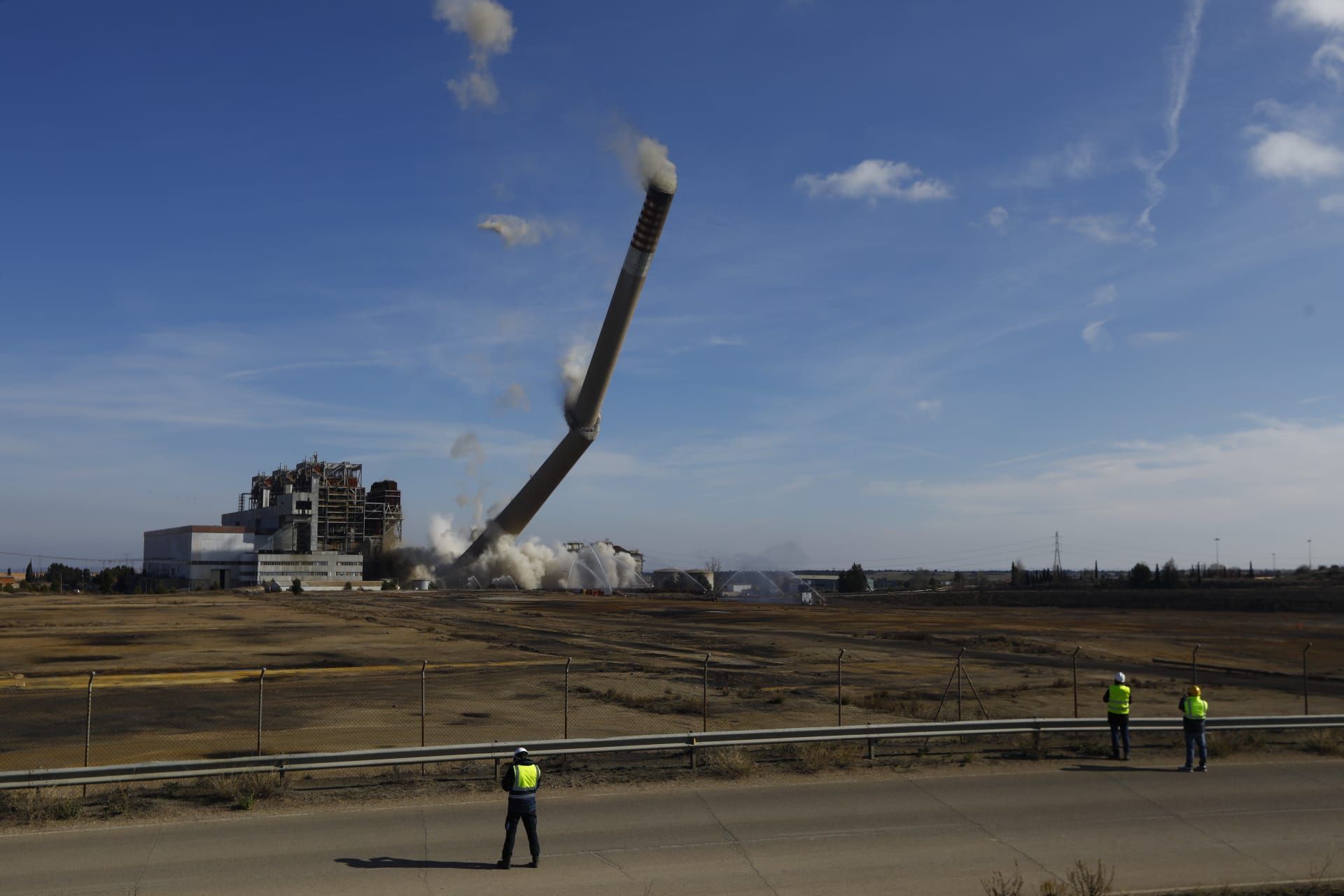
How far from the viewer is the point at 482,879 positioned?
11.3m

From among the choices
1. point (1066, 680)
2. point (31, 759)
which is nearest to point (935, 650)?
point (1066, 680)

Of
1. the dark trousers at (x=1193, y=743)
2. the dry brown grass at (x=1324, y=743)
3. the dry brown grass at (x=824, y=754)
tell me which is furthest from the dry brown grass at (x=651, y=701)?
the dry brown grass at (x=1324, y=743)

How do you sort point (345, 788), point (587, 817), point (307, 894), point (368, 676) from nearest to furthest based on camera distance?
point (307, 894)
point (587, 817)
point (345, 788)
point (368, 676)

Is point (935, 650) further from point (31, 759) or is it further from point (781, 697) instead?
point (31, 759)

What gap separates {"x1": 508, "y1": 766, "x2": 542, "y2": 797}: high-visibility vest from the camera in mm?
11773

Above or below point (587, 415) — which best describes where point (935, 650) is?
below

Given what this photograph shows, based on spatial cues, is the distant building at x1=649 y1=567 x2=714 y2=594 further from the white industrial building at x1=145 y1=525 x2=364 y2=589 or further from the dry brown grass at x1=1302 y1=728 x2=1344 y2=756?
the dry brown grass at x1=1302 y1=728 x2=1344 y2=756

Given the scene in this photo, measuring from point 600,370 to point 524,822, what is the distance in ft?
262

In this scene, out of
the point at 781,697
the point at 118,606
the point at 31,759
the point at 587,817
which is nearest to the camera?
the point at 587,817

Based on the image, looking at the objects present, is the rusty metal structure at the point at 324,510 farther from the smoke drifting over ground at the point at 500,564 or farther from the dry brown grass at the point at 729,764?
the dry brown grass at the point at 729,764

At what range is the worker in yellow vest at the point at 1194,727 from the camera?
54.9ft

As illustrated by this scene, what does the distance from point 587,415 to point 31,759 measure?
257 feet

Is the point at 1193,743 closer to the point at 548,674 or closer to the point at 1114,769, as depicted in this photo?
the point at 1114,769

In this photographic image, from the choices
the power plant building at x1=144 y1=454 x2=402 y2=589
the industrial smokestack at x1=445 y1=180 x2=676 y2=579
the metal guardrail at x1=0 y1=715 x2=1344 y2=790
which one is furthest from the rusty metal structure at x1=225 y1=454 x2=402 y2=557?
the metal guardrail at x1=0 y1=715 x2=1344 y2=790
